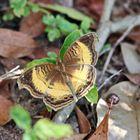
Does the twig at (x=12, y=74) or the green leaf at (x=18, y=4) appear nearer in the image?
the twig at (x=12, y=74)

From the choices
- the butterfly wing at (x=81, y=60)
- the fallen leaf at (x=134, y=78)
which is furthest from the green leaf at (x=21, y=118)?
the fallen leaf at (x=134, y=78)

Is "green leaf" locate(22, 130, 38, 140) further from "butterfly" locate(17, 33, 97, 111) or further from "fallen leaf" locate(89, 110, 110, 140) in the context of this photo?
"fallen leaf" locate(89, 110, 110, 140)

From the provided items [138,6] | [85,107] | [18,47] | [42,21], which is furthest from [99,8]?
[85,107]

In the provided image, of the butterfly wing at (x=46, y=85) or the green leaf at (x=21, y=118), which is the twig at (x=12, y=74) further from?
the green leaf at (x=21, y=118)

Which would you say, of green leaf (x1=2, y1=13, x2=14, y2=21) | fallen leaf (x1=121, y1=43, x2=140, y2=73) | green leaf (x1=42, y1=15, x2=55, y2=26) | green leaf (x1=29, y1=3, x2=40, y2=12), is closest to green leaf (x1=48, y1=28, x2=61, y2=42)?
green leaf (x1=42, y1=15, x2=55, y2=26)

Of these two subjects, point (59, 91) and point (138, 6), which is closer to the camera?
point (59, 91)

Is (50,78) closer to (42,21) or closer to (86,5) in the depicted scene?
(42,21)

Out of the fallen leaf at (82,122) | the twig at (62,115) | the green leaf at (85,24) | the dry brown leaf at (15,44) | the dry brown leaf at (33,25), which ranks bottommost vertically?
the fallen leaf at (82,122)
